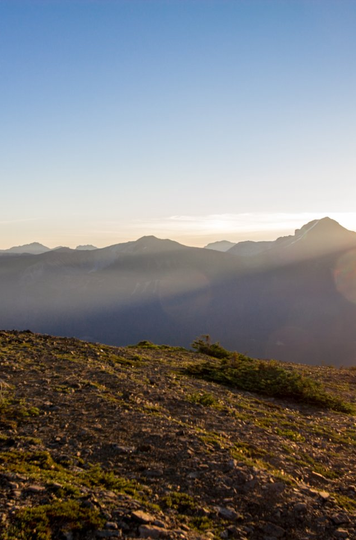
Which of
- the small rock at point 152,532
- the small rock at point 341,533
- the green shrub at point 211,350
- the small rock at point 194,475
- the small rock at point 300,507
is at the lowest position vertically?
the green shrub at point 211,350

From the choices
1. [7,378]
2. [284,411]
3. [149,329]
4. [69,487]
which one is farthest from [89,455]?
[149,329]

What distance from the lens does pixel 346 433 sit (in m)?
16.6

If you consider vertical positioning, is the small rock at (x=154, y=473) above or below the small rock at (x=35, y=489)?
below

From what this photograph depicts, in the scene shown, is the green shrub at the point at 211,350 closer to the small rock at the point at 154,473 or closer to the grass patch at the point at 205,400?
the grass patch at the point at 205,400

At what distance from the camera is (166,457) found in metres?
11.3

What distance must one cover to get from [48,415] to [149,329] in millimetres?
163732

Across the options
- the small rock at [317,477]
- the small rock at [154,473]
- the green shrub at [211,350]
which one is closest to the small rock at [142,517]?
the small rock at [154,473]

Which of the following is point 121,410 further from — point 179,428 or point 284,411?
point 284,411

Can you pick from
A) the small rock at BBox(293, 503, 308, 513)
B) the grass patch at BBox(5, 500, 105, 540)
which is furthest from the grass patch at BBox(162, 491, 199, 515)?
the small rock at BBox(293, 503, 308, 513)

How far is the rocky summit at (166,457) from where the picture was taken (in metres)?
8.00

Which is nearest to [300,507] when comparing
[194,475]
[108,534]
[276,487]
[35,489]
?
[276,487]

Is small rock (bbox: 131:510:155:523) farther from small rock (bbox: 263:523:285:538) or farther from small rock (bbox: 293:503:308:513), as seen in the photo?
small rock (bbox: 293:503:308:513)

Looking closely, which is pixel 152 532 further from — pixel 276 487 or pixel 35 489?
pixel 276 487

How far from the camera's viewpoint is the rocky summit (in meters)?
8.00
